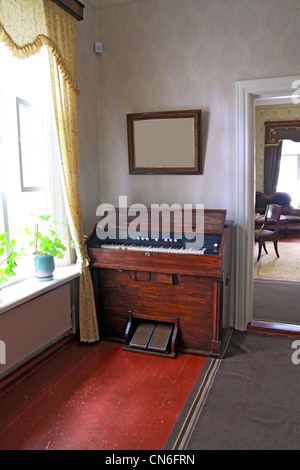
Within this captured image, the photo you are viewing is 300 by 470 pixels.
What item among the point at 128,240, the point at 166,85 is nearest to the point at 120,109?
the point at 166,85

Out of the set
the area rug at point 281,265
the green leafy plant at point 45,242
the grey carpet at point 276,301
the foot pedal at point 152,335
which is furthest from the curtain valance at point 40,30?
the area rug at point 281,265

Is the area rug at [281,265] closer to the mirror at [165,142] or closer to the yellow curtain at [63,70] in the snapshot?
the mirror at [165,142]

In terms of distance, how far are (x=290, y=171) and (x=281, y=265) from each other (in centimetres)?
333

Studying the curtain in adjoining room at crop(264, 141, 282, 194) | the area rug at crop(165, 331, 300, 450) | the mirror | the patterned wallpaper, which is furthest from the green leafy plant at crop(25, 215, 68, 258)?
the curtain in adjoining room at crop(264, 141, 282, 194)

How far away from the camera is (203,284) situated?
2969mm

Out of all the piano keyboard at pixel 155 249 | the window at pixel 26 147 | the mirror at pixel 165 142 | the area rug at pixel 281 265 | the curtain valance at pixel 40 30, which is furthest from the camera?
the area rug at pixel 281 265

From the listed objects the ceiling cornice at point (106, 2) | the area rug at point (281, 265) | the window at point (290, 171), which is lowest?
the area rug at point (281, 265)

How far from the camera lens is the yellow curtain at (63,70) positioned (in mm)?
2449

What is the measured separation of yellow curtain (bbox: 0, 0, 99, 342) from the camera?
2.45 m

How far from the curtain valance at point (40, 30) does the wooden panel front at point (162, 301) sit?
1523mm

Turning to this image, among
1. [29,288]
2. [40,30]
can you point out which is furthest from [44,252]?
[40,30]

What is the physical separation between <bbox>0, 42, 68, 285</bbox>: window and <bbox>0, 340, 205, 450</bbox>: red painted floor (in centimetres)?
75

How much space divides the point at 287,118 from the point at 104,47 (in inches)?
223

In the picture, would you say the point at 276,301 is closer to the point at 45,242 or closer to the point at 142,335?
the point at 142,335
